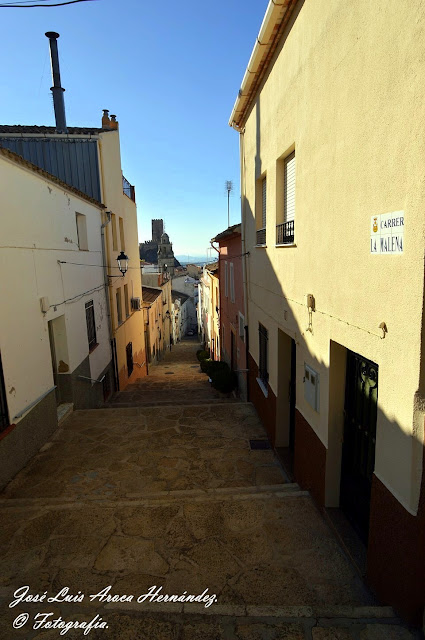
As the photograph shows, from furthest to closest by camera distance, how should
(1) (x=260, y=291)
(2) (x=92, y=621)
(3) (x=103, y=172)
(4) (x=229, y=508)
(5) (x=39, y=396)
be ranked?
(3) (x=103, y=172) → (1) (x=260, y=291) → (5) (x=39, y=396) → (4) (x=229, y=508) → (2) (x=92, y=621)

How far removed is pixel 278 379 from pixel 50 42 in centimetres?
1550

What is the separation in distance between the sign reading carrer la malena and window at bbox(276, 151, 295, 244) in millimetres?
2536

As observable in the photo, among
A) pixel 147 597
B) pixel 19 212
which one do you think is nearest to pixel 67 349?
pixel 19 212

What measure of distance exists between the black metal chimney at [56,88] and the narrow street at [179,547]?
1205 cm

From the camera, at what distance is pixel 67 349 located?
Result: 331 inches

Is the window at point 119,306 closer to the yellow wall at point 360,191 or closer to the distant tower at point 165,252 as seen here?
the yellow wall at point 360,191

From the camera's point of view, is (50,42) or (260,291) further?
(50,42)

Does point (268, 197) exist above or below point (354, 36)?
below

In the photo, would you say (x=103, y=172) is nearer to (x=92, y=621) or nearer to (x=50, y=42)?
(x=50, y=42)

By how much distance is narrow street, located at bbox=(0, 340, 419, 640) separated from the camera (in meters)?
2.99

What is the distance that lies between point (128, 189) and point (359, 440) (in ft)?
54.7

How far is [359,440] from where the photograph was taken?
12.9 ft

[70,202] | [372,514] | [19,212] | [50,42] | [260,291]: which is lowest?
[372,514]

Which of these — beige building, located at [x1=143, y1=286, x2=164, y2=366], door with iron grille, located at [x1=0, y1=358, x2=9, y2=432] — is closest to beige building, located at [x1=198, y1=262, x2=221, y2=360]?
beige building, located at [x1=143, y1=286, x2=164, y2=366]
